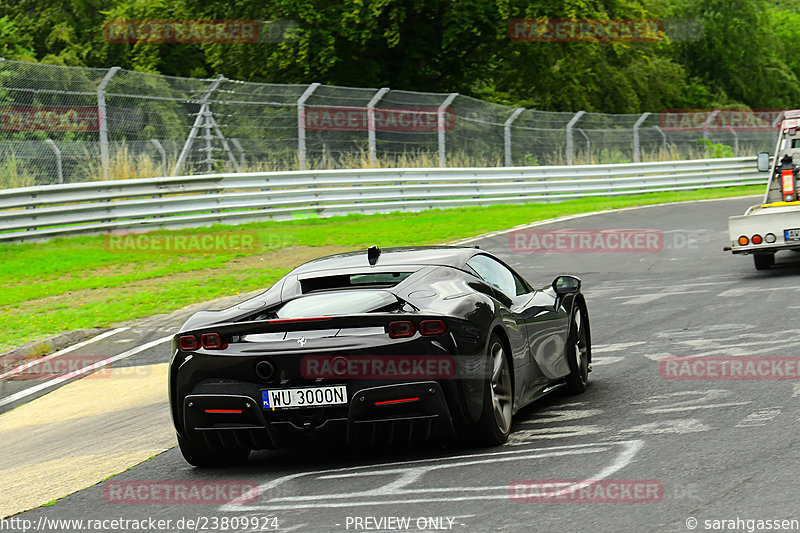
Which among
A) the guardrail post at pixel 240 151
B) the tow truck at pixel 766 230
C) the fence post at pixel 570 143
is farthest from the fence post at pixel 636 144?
the tow truck at pixel 766 230

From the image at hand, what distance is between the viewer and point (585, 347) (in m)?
8.74

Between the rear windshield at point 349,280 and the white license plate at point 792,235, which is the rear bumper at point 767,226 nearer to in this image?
the white license plate at point 792,235

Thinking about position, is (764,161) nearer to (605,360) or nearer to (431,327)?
(605,360)

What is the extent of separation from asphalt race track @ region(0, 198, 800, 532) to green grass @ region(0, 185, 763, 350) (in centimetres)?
386

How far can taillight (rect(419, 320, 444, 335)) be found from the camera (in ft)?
20.7

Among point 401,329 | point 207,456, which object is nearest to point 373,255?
point 401,329

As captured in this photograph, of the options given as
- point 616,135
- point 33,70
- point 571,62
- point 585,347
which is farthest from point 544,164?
point 585,347

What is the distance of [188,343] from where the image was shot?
6.64 metres

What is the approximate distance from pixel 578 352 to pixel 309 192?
55.0 ft

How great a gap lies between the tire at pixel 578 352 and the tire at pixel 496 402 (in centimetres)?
142

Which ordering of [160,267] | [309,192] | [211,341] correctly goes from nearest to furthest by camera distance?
[211,341], [160,267], [309,192]

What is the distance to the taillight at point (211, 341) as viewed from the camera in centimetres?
653
